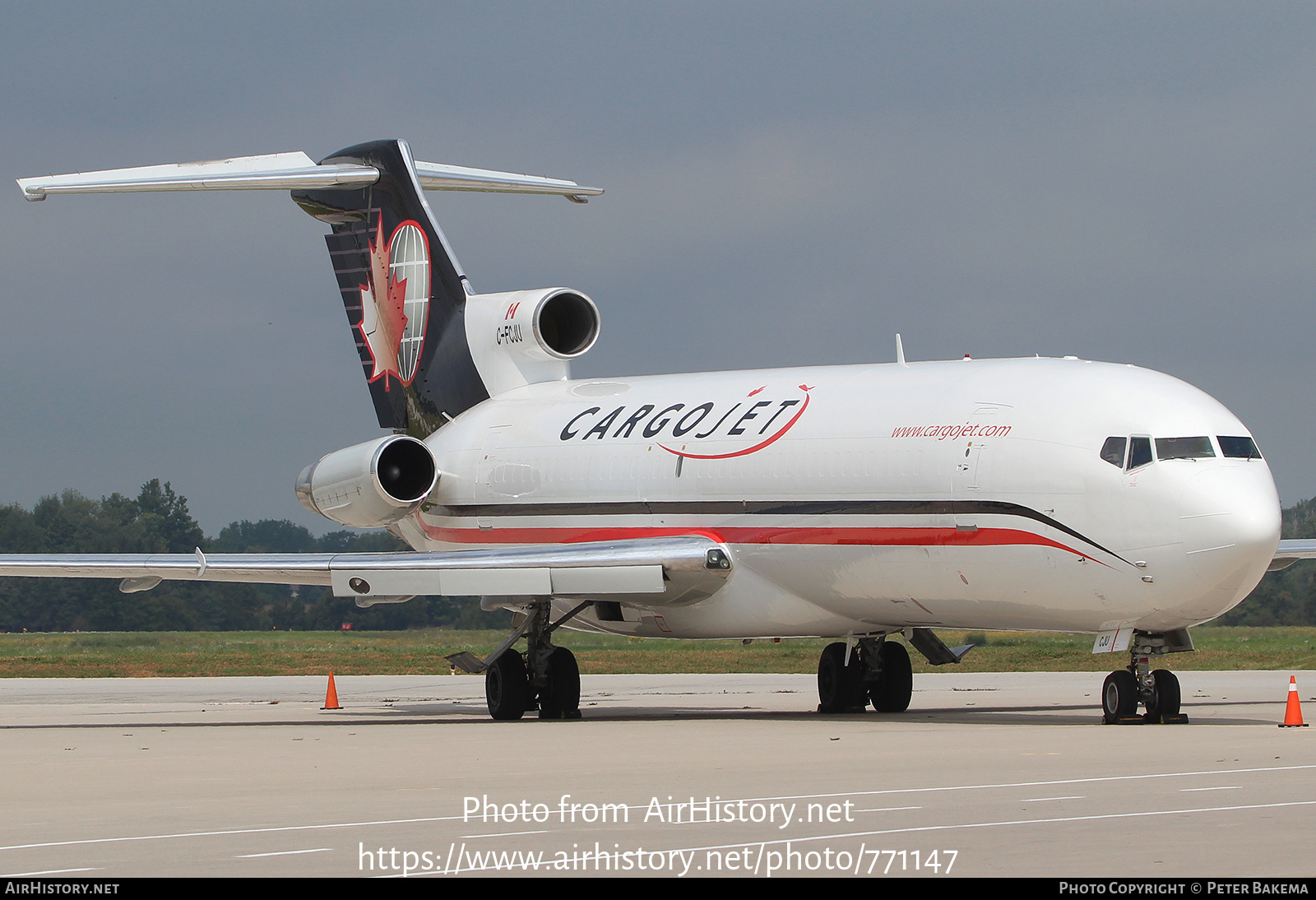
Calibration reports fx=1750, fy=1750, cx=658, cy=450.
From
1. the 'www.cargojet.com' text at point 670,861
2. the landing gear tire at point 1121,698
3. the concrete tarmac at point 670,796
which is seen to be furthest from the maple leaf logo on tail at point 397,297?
the 'www.cargojet.com' text at point 670,861

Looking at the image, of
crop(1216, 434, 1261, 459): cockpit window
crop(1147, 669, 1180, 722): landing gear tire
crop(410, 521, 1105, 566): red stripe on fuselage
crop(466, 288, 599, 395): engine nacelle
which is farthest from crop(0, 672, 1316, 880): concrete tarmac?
crop(466, 288, 599, 395): engine nacelle

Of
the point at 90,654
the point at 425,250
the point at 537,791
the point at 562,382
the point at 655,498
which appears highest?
the point at 425,250

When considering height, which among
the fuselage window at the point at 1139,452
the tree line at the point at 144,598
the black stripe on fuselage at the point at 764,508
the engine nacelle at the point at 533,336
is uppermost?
the engine nacelle at the point at 533,336

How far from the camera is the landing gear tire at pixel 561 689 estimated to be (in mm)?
23500

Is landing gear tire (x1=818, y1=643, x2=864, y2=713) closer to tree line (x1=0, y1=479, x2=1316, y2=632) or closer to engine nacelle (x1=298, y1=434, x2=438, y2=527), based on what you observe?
engine nacelle (x1=298, y1=434, x2=438, y2=527)

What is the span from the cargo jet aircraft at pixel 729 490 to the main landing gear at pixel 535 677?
0.04m

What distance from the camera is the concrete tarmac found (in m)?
9.30

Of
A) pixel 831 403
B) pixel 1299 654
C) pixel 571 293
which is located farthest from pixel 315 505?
pixel 1299 654

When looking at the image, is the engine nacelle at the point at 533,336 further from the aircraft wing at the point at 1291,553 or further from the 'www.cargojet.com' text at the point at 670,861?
the 'www.cargojet.com' text at the point at 670,861

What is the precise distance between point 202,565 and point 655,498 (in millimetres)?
6247

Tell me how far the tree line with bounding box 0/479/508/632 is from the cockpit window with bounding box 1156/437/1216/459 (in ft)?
199

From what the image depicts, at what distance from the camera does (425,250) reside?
29.2 m

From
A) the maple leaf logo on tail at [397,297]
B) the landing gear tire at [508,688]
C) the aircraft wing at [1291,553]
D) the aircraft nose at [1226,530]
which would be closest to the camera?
the aircraft nose at [1226,530]

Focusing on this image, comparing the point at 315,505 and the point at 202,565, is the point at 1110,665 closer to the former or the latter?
the point at 315,505
